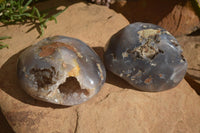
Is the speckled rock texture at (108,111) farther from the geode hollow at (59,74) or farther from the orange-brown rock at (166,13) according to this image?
the orange-brown rock at (166,13)

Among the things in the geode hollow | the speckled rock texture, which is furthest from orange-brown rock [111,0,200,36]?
the geode hollow

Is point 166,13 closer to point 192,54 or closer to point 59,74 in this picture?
point 192,54

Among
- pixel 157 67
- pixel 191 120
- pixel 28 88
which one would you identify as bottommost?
pixel 191 120

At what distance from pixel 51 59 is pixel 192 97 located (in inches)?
55.2

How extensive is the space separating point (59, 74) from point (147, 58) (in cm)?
77

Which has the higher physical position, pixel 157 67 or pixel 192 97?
pixel 157 67

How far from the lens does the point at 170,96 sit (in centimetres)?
196

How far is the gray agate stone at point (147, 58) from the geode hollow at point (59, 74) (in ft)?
0.74

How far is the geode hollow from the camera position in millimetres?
1698

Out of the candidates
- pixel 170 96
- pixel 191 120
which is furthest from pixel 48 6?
pixel 191 120

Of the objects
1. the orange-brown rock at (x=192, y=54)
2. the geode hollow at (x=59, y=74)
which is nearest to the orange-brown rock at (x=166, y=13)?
the orange-brown rock at (x=192, y=54)

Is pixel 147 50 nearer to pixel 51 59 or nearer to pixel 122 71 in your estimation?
pixel 122 71

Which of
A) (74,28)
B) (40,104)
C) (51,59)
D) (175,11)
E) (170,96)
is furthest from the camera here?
(175,11)

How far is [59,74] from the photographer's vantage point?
1.69 meters
